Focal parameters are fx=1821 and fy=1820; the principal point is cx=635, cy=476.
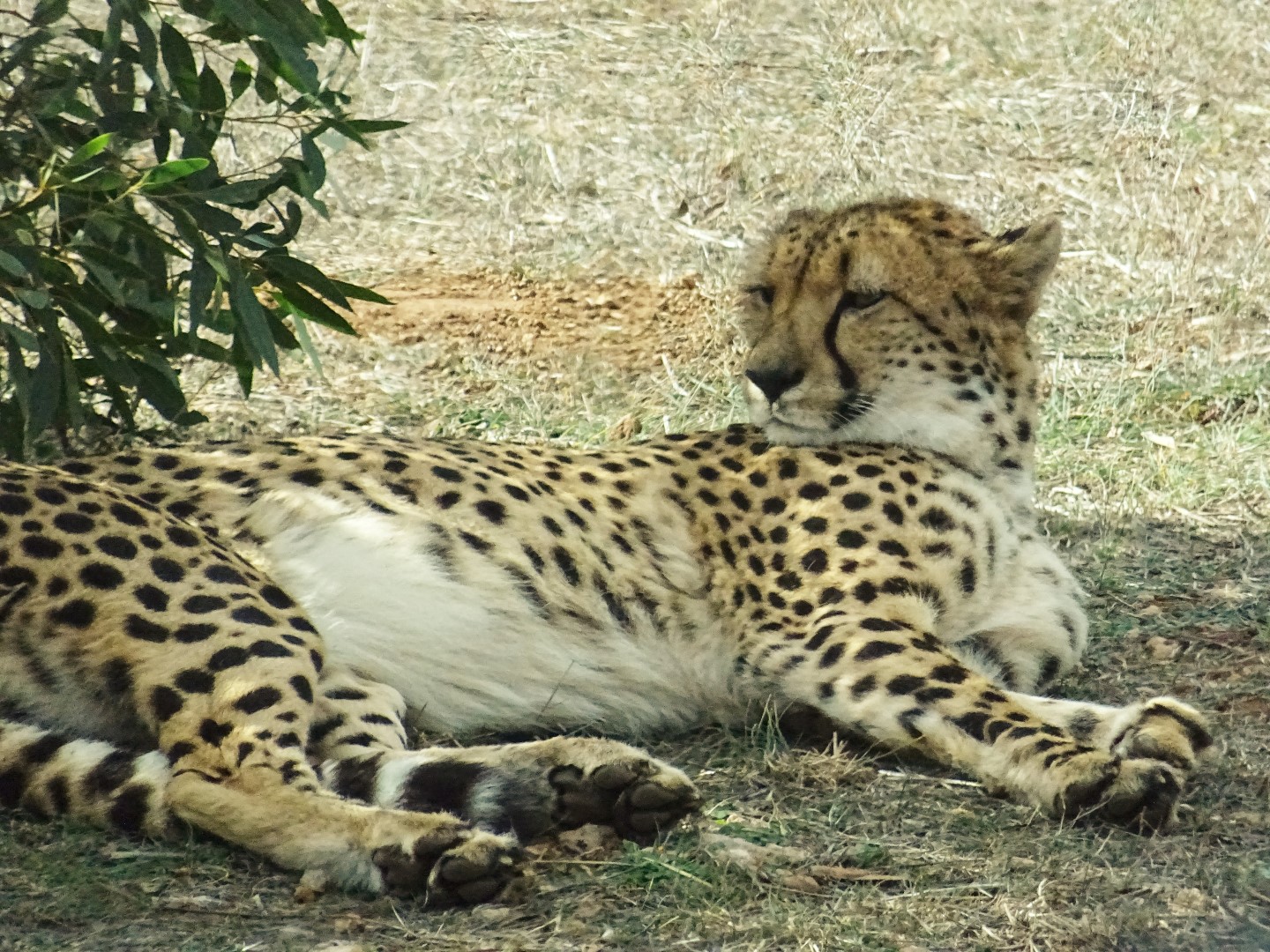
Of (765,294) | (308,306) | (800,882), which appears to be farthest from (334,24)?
(800,882)

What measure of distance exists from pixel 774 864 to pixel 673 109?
4.66m

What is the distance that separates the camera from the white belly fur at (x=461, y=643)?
3477 millimetres

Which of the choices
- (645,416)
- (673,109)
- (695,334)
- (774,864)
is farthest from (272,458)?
(673,109)

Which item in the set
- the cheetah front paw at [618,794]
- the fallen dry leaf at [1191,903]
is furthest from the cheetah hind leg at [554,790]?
the fallen dry leaf at [1191,903]

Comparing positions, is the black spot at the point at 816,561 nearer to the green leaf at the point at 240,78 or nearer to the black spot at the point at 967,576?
the black spot at the point at 967,576

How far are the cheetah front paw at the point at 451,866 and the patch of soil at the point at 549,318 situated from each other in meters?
3.29

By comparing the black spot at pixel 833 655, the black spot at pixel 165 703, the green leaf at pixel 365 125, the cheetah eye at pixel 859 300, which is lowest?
the black spot at pixel 165 703

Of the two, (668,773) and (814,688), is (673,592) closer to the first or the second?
(814,688)

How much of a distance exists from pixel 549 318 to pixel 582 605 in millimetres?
2553

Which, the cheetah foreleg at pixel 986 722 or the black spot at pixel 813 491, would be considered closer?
the cheetah foreleg at pixel 986 722

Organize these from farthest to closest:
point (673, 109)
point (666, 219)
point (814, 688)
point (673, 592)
Result: point (673, 109)
point (666, 219)
point (673, 592)
point (814, 688)

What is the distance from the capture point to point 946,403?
394cm

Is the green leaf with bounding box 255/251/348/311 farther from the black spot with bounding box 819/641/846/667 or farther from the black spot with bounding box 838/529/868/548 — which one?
the black spot with bounding box 819/641/846/667

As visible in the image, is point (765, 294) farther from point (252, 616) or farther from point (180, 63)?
point (252, 616)
